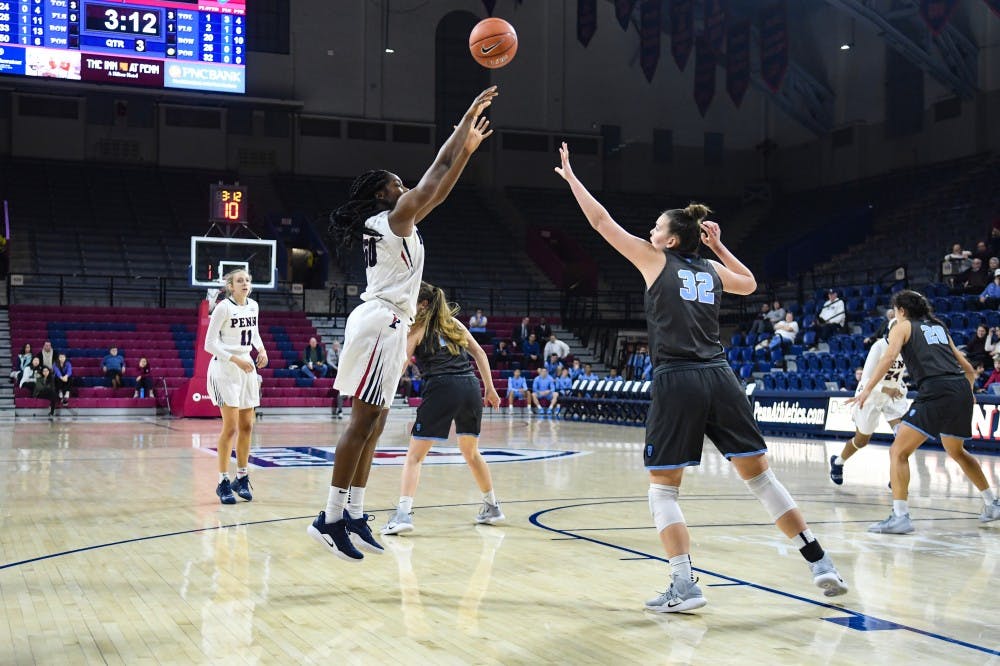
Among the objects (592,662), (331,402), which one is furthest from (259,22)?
(592,662)

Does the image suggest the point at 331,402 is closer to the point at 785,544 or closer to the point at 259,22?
the point at 259,22

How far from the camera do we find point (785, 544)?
6637mm

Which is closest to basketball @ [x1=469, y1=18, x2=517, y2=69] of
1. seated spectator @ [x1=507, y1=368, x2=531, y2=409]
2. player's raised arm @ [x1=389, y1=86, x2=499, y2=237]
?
player's raised arm @ [x1=389, y1=86, x2=499, y2=237]

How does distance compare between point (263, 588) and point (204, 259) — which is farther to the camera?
point (204, 259)

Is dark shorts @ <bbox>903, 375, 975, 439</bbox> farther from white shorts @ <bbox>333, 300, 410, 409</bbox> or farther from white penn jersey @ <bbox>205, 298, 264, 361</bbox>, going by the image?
white penn jersey @ <bbox>205, 298, 264, 361</bbox>

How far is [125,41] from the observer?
69.3 feet

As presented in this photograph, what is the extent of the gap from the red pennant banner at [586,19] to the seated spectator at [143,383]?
51.9ft

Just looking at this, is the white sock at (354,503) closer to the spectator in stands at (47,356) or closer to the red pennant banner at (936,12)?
the spectator in stands at (47,356)

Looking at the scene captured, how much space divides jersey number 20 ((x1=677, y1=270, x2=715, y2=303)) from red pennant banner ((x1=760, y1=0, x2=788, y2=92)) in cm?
2538

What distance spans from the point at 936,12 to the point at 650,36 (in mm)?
8140

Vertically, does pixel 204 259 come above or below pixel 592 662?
above

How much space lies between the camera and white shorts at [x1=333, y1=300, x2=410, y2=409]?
5.19m

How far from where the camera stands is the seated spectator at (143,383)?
23297 millimetres

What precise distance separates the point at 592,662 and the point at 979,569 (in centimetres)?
302
